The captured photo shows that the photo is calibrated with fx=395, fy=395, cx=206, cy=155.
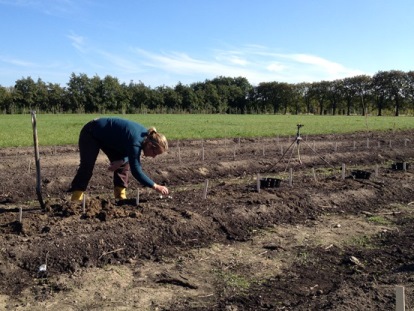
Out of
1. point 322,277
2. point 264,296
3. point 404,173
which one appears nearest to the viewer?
point 264,296

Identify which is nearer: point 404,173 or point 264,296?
point 264,296

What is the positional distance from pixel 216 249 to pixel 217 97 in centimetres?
7924

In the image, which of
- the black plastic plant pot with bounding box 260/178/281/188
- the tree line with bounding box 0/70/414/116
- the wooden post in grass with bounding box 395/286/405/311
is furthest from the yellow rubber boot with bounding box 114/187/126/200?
the tree line with bounding box 0/70/414/116

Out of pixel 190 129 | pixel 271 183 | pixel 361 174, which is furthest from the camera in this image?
pixel 190 129

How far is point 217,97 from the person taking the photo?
8331 cm

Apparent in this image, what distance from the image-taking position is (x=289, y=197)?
23.4 feet

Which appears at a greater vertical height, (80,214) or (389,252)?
(80,214)

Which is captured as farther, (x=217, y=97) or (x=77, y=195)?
(x=217, y=97)

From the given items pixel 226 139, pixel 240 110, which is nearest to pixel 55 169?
pixel 226 139

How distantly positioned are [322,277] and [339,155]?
33.8 feet

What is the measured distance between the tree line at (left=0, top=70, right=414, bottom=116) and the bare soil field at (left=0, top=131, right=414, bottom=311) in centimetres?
5894

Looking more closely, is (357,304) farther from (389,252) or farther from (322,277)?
(389,252)

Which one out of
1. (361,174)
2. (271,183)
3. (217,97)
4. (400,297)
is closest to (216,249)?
(271,183)

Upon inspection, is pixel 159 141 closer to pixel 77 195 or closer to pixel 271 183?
pixel 77 195
